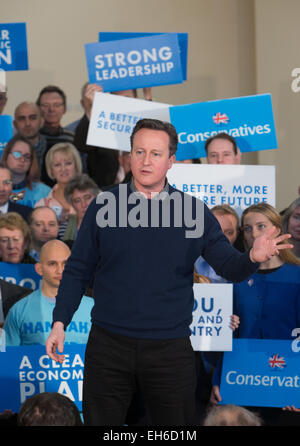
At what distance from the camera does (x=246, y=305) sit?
3.50 m

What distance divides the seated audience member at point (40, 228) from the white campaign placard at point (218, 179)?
959mm

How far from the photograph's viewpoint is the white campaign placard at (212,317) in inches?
131

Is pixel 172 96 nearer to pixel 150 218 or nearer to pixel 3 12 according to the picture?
pixel 3 12

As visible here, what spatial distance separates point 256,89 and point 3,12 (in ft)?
7.60

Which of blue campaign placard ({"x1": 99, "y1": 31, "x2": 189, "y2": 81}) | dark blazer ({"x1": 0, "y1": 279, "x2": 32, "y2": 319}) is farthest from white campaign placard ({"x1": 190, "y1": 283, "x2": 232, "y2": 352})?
blue campaign placard ({"x1": 99, "y1": 31, "x2": 189, "y2": 81})

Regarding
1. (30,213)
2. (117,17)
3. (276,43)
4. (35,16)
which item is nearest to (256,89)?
(276,43)

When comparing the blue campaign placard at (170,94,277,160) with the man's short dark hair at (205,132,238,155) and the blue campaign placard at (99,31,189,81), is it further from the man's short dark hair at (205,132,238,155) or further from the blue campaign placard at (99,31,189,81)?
the blue campaign placard at (99,31,189,81)

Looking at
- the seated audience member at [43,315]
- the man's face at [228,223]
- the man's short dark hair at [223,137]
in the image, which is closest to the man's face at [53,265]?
the seated audience member at [43,315]

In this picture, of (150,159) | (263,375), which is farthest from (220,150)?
(150,159)

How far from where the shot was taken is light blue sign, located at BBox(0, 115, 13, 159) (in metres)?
4.08

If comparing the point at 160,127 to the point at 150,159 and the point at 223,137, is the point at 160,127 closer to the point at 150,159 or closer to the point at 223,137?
the point at 150,159

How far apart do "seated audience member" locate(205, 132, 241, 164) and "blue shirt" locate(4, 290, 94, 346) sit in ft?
3.15

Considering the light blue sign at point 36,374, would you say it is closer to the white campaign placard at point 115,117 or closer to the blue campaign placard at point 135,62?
the white campaign placard at point 115,117

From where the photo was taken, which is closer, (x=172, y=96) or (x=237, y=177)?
(x=237, y=177)
